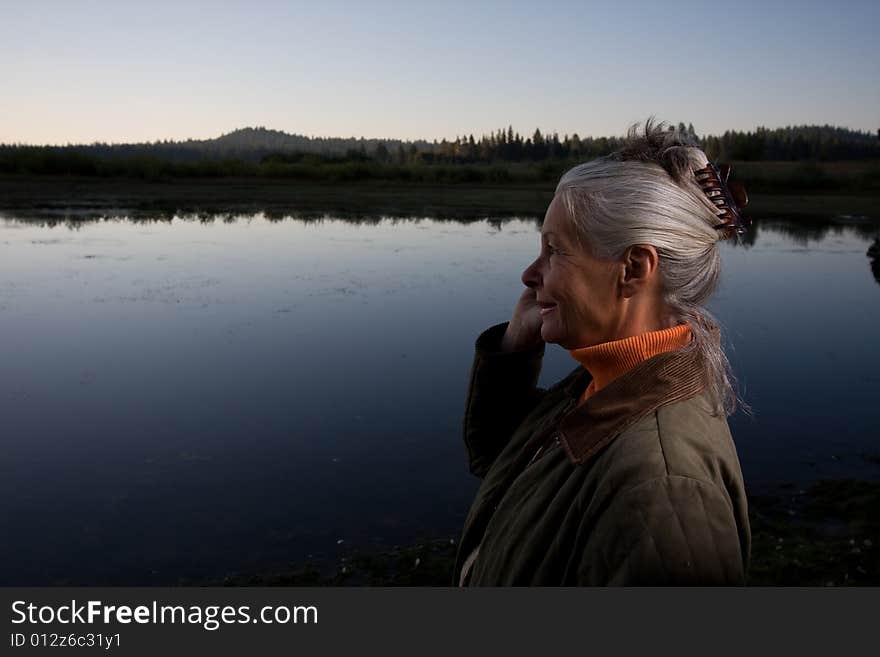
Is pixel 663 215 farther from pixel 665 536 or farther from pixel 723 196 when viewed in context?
pixel 665 536

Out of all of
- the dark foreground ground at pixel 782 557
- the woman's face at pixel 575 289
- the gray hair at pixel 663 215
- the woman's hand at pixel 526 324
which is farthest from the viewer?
the dark foreground ground at pixel 782 557

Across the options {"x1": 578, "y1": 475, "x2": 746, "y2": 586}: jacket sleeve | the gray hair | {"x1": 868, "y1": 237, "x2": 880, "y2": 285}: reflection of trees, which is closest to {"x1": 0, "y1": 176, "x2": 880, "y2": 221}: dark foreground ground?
{"x1": 868, "y1": 237, "x2": 880, "y2": 285}: reflection of trees

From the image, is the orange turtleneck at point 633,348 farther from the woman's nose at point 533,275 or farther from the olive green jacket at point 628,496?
the woman's nose at point 533,275

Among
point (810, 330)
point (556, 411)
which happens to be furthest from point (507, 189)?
point (556, 411)

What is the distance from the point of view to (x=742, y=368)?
27.4ft

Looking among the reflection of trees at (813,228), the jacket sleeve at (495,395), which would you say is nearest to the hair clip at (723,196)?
the jacket sleeve at (495,395)

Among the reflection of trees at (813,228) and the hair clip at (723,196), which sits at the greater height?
the hair clip at (723,196)

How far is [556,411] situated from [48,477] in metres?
4.70

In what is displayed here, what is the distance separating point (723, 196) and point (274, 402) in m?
5.85

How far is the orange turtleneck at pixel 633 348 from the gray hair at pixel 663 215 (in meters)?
0.03

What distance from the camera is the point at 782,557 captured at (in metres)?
4.40

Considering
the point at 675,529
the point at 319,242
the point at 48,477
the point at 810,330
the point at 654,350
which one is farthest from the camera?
the point at 319,242

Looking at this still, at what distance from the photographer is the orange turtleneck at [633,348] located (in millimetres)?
1635

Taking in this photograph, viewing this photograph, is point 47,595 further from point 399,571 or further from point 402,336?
point 402,336
